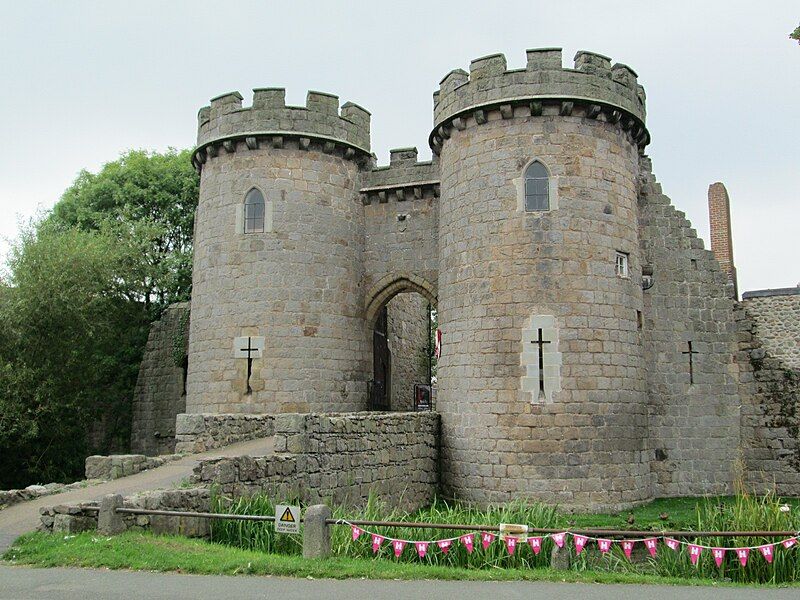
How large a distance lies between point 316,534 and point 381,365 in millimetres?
12619

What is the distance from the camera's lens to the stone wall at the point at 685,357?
17.3 meters

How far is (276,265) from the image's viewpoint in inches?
735

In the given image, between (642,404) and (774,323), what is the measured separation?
4.74 m

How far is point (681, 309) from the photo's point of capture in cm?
1791

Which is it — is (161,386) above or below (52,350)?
below

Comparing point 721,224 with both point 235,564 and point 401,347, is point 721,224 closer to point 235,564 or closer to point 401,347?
point 401,347

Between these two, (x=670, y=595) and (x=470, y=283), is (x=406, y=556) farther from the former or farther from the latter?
(x=470, y=283)

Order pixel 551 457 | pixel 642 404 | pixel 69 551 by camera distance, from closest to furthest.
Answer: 1. pixel 69 551
2. pixel 551 457
3. pixel 642 404

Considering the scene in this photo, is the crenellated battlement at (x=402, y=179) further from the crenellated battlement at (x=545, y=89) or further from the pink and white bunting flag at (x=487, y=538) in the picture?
the pink and white bunting flag at (x=487, y=538)

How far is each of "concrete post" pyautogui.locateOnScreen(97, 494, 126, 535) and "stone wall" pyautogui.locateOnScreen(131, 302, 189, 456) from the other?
1382cm

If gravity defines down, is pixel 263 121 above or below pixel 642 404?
above

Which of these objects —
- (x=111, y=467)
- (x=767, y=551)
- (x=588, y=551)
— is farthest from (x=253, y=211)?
(x=767, y=551)

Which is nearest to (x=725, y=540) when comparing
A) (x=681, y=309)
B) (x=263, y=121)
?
(x=681, y=309)

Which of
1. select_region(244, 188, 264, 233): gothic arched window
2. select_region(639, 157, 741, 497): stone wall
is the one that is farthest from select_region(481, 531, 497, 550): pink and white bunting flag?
select_region(244, 188, 264, 233): gothic arched window
